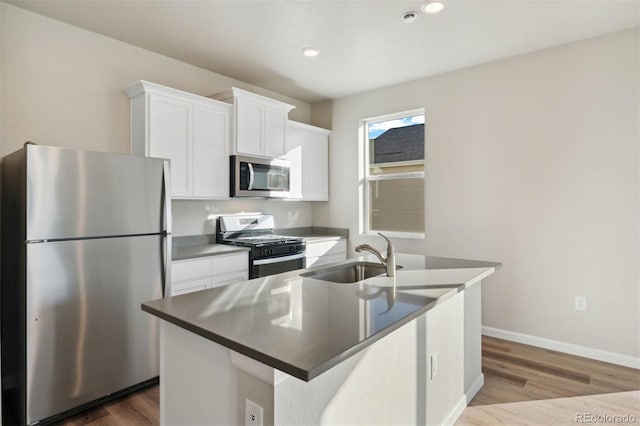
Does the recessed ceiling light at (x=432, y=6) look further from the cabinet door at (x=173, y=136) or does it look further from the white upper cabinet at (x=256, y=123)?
the cabinet door at (x=173, y=136)

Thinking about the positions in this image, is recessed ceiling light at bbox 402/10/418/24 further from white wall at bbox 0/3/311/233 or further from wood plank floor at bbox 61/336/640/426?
wood plank floor at bbox 61/336/640/426

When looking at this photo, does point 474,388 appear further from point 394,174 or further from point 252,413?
point 394,174

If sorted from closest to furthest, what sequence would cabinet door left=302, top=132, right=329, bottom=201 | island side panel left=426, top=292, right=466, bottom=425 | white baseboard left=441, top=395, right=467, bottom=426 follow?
island side panel left=426, top=292, right=466, bottom=425 < white baseboard left=441, top=395, right=467, bottom=426 < cabinet door left=302, top=132, right=329, bottom=201

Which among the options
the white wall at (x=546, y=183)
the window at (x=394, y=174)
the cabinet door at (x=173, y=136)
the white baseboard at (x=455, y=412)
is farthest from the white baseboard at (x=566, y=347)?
the cabinet door at (x=173, y=136)

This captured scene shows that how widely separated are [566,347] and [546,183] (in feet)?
4.64

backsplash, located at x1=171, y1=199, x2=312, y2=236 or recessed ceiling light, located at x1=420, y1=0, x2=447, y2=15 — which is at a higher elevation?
recessed ceiling light, located at x1=420, y1=0, x2=447, y2=15

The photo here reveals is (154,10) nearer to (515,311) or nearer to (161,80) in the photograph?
(161,80)

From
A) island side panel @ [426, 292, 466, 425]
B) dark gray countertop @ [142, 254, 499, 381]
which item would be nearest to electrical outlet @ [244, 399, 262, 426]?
dark gray countertop @ [142, 254, 499, 381]

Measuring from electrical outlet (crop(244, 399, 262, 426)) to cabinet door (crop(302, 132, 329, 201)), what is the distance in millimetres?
3323

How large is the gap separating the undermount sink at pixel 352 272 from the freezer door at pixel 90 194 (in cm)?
124

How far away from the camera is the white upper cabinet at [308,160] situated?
4164 millimetres

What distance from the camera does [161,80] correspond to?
3.26m

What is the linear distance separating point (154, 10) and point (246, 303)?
2.23 meters

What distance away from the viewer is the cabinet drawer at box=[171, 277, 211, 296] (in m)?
2.71
